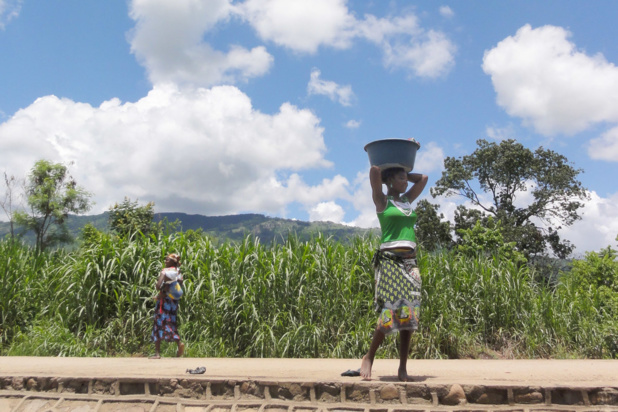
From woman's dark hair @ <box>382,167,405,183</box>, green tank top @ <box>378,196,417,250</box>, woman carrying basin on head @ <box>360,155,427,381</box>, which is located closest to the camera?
woman carrying basin on head @ <box>360,155,427,381</box>

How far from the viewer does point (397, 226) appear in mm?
3316

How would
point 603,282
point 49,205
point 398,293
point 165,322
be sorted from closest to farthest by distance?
point 398,293 < point 165,322 < point 603,282 < point 49,205

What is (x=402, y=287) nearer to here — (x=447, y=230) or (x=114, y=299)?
(x=114, y=299)

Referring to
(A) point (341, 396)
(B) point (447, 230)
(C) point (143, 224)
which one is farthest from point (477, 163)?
(A) point (341, 396)

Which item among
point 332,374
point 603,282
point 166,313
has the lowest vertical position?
point 332,374

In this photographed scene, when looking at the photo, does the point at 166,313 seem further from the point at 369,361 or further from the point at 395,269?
the point at 395,269

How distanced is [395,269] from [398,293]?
0.52ft

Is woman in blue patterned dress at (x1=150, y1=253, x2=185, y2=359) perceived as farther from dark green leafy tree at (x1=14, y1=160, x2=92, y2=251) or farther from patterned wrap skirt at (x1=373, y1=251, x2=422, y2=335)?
dark green leafy tree at (x1=14, y1=160, x2=92, y2=251)

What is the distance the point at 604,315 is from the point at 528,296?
0.94 meters

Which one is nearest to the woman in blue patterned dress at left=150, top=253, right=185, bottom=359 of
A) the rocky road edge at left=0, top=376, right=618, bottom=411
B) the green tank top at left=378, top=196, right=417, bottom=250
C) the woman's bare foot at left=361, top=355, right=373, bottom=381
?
the rocky road edge at left=0, top=376, right=618, bottom=411

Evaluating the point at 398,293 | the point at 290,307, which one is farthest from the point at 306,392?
the point at 290,307

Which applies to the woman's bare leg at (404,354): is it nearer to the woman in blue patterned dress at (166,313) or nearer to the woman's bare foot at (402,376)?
the woman's bare foot at (402,376)

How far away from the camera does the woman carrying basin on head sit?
124 inches

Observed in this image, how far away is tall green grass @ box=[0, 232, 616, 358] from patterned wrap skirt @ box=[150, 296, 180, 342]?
411 millimetres
